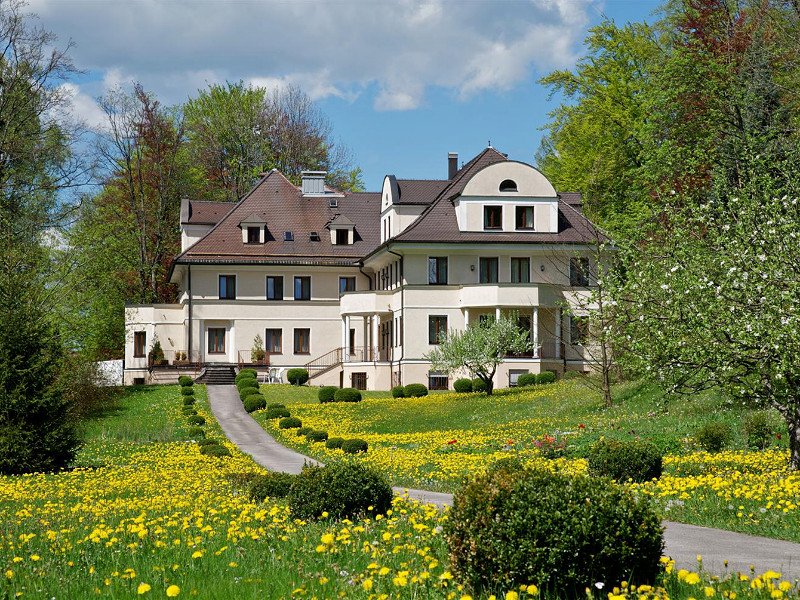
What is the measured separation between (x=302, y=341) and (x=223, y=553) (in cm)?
5203

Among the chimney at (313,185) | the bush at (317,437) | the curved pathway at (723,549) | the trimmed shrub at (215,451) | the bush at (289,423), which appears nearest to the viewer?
the curved pathway at (723,549)

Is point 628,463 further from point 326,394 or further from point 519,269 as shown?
point 519,269

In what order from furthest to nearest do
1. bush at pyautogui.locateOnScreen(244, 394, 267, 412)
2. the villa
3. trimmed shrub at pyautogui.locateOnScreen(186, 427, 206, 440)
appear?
1. the villa
2. bush at pyautogui.locateOnScreen(244, 394, 267, 412)
3. trimmed shrub at pyautogui.locateOnScreen(186, 427, 206, 440)

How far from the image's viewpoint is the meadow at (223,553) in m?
8.11

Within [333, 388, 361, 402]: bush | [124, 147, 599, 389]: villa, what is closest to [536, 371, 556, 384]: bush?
[124, 147, 599, 389]: villa

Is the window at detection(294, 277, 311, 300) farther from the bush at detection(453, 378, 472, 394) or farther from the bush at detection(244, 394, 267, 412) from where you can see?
the bush at detection(244, 394, 267, 412)

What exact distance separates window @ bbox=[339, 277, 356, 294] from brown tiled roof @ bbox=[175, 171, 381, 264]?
1268 mm

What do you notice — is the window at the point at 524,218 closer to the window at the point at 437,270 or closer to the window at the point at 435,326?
the window at the point at 437,270

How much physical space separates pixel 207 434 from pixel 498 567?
1063 inches

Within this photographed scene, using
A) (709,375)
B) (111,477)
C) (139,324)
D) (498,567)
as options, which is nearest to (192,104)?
(139,324)

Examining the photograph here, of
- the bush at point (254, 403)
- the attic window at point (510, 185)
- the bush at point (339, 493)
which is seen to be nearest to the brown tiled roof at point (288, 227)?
the attic window at point (510, 185)

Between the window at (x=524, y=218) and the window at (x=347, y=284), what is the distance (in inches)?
478

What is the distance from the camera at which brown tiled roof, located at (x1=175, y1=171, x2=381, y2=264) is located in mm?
60750

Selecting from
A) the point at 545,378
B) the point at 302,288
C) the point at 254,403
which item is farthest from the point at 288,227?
the point at 254,403
